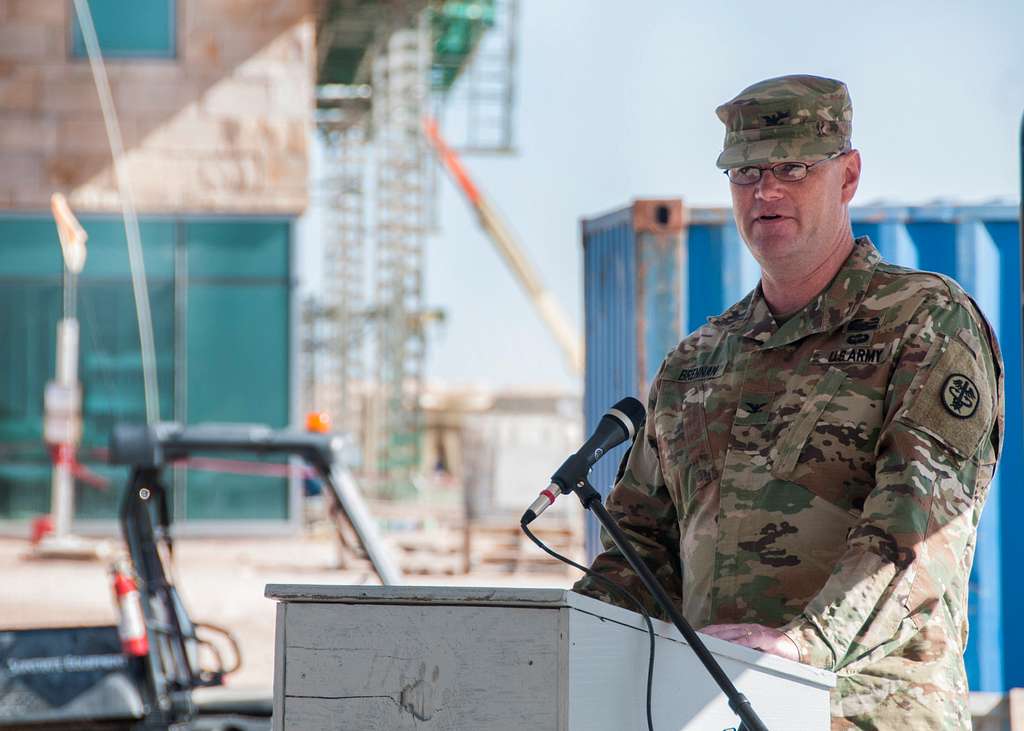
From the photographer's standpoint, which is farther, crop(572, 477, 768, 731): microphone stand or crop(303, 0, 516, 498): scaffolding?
crop(303, 0, 516, 498): scaffolding

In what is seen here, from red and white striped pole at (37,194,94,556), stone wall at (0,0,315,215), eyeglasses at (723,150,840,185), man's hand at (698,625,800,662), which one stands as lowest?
red and white striped pole at (37,194,94,556)

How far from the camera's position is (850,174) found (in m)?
2.67

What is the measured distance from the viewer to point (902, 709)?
2.36m

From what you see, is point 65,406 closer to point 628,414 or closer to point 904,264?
point 904,264

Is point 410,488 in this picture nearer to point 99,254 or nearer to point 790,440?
point 99,254

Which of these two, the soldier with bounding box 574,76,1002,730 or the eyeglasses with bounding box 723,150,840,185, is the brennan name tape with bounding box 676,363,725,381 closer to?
the soldier with bounding box 574,76,1002,730

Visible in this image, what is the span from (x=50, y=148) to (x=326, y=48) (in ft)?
34.9

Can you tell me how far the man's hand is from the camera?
2111 millimetres

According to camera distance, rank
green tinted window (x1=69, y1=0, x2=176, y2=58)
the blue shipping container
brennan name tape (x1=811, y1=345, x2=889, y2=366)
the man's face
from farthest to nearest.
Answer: green tinted window (x1=69, y1=0, x2=176, y2=58) < the blue shipping container < the man's face < brennan name tape (x1=811, y1=345, x2=889, y2=366)

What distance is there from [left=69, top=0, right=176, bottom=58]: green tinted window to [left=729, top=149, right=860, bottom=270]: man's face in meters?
15.4

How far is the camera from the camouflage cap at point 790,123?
256 centimetres

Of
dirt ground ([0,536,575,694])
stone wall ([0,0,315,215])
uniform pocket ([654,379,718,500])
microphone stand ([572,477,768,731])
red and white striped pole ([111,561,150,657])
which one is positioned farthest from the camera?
stone wall ([0,0,315,215])

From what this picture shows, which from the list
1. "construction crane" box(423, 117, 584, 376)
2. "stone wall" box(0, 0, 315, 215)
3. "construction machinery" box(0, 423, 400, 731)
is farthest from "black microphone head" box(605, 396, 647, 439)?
"construction crane" box(423, 117, 584, 376)

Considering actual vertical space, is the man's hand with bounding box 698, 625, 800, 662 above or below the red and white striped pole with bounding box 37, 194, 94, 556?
above
